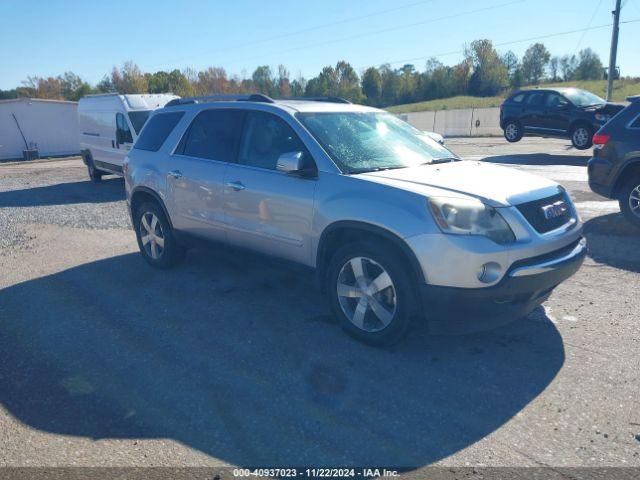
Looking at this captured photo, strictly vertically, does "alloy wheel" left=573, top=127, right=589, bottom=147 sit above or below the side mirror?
below

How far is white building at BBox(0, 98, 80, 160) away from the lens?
27.7 meters

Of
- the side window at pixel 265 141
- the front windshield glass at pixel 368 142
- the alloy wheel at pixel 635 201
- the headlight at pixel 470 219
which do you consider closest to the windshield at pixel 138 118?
the side window at pixel 265 141

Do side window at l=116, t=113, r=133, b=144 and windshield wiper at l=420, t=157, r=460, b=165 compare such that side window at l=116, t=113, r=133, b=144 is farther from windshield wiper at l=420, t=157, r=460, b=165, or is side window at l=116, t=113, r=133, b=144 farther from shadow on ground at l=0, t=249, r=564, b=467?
windshield wiper at l=420, t=157, r=460, b=165

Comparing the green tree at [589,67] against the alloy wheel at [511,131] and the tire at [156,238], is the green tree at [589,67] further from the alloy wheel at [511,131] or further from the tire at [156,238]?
the tire at [156,238]

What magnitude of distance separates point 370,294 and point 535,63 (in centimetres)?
9465

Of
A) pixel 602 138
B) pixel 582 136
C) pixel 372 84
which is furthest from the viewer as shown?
pixel 372 84

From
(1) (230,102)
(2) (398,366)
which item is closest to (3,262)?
(1) (230,102)

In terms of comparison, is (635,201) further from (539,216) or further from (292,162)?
(292,162)

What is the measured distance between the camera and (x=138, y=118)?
1326cm

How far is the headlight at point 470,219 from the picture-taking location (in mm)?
3652

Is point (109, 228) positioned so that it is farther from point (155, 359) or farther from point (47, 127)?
point (47, 127)

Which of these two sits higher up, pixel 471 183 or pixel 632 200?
pixel 471 183

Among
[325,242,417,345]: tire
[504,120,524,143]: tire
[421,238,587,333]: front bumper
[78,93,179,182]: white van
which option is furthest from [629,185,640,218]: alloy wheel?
[504,120,524,143]: tire

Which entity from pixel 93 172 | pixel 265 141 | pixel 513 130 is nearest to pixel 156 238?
pixel 265 141
